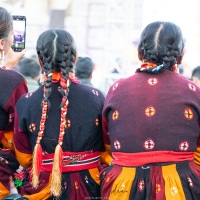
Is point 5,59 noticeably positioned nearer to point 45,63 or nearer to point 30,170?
point 45,63

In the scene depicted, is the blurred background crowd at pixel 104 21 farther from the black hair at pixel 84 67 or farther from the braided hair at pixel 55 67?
the braided hair at pixel 55 67

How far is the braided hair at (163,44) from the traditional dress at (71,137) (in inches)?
18.5

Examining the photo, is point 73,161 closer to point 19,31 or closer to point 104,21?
point 19,31

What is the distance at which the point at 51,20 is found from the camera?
13266mm

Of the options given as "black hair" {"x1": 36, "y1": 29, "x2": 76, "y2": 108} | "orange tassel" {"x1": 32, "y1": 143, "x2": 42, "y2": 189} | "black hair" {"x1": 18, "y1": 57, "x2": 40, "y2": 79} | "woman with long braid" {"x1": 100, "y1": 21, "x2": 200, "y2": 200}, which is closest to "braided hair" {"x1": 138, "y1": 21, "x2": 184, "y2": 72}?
"woman with long braid" {"x1": 100, "y1": 21, "x2": 200, "y2": 200}

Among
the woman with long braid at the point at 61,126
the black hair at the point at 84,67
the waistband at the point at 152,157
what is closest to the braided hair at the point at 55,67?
the woman with long braid at the point at 61,126

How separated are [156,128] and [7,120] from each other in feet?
3.03

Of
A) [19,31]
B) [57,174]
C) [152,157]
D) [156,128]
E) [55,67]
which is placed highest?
[19,31]

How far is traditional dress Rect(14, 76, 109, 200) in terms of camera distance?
320 cm

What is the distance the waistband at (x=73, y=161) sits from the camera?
3.20m

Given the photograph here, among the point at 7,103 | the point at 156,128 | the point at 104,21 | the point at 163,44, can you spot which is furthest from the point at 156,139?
the point at 104,21

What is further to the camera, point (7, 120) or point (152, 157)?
point (7, 120)

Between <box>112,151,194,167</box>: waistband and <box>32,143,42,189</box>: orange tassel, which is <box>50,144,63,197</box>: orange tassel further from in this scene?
<box>112,151,194,167</box>: waistband

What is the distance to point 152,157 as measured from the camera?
294 centimetres
